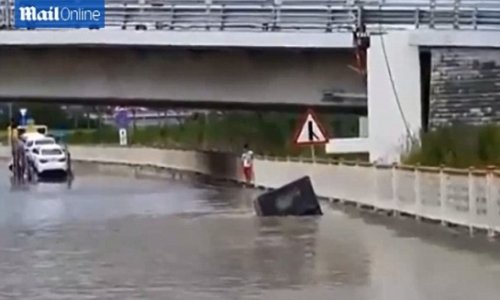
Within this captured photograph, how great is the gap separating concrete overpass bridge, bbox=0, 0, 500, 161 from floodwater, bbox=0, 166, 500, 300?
20.1 feet

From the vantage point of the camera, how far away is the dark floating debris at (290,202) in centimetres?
3491

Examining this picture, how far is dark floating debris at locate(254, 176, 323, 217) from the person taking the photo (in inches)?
1374

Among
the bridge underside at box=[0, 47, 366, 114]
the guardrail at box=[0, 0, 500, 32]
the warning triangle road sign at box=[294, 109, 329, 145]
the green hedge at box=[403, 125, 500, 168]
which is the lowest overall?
the green hedge at box=[403, 125, 500, 168]

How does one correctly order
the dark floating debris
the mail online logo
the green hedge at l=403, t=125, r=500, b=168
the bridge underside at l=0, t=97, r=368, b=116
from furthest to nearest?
the bridge underside at l=0, t=97, r=368, b=116 → the mail online logo → the green hedge at l=403, t=125, r=500, b=168 → the dark floating debris

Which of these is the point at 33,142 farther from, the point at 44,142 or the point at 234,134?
the point at 234,134

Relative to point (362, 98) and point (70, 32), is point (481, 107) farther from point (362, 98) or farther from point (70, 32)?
point (70, 32)

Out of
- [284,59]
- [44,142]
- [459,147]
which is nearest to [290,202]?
[459,147]

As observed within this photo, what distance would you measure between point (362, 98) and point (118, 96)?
721 centimetres

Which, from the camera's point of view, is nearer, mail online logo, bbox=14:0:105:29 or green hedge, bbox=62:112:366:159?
mail online logo, bbox=14:0:105:29

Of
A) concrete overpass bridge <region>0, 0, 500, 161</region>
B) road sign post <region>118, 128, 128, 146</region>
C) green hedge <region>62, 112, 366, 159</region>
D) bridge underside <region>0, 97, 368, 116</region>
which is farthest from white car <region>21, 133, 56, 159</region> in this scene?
concrete overpass bridge <region>0, 0, 500, 161</region>

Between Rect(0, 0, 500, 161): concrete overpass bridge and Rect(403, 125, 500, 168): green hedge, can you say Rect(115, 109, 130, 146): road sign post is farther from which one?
Rect(403, 125, 500, 168): green hedge

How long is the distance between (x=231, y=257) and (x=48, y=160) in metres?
44.0

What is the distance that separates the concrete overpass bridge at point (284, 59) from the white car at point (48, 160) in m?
19.3

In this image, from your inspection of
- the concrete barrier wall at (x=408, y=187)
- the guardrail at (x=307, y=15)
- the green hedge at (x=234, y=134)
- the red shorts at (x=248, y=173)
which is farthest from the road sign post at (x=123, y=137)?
the guardrail at (x=307, y=15)
